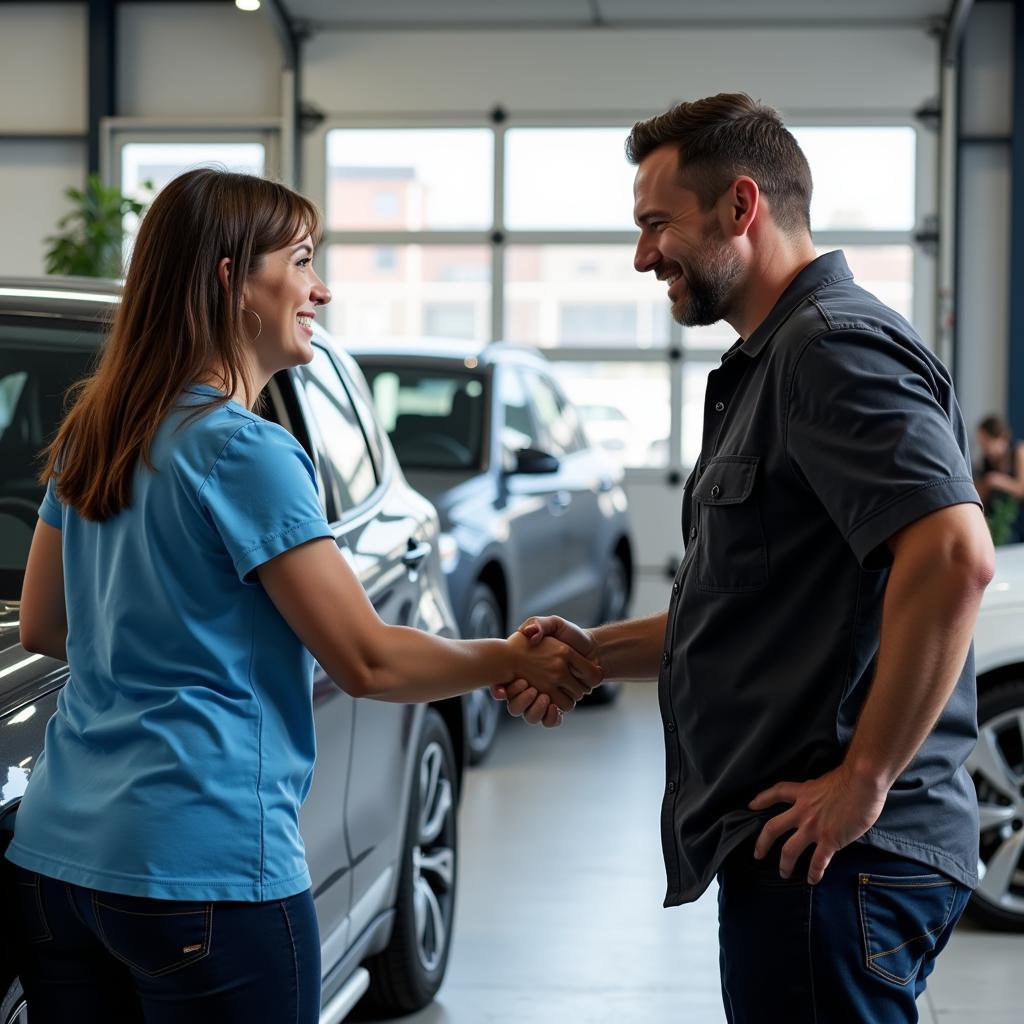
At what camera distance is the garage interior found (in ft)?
38.9

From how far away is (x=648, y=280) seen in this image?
1191 cm

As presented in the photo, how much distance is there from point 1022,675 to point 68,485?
3.47m

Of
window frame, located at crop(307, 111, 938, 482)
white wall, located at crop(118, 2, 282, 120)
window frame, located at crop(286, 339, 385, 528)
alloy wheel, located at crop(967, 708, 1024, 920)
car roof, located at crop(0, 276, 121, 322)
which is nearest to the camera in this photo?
car roof, located at crop(0, 276, 121, 322)

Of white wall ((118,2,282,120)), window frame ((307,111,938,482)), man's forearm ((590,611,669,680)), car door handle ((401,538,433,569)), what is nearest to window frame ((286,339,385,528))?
car door handle ((401,538,433,569))

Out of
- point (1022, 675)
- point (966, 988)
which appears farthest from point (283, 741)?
point (1022, 675)

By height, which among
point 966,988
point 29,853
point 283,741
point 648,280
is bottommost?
point 966,988

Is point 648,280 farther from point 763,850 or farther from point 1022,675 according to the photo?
point 763,850

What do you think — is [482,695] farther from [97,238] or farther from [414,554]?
[97,238]

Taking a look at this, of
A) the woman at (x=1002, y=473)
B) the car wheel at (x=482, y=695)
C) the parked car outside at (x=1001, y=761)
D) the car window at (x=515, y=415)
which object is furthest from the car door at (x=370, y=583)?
the woman at (x=1002, y=473)

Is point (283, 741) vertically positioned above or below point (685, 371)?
below

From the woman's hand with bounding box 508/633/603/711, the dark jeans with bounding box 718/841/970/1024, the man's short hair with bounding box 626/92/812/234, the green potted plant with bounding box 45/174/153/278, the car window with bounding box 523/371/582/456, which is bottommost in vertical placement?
the dark jeans with bounding box 718/841/970/1024

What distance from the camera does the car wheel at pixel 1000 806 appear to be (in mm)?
4504

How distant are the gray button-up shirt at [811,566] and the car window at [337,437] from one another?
141 centimetres

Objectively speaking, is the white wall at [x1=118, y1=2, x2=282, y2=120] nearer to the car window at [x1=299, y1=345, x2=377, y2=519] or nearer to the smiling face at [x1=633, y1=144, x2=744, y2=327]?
the car window at [x1=299, y1=345, x2=377, y2=519]
